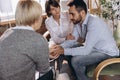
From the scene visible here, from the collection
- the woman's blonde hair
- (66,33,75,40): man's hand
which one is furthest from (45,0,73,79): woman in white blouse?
the woman's blonde hair

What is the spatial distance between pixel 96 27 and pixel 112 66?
43 cm

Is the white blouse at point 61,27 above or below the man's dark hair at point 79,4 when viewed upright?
below

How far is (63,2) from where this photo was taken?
13.5ft

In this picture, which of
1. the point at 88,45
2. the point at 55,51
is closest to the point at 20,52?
the point at 55,51

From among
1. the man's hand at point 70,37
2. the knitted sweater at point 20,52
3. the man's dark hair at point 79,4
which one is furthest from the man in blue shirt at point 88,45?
the knitted sweater at point 20,52

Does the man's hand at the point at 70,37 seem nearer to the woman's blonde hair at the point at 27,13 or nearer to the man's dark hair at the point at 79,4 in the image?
the man's dark hair at the point at 79,4

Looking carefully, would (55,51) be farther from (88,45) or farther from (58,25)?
(58,25)

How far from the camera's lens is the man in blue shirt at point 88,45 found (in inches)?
98.1

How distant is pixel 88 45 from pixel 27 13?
927 mm

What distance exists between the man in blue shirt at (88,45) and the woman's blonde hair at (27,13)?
759 millimetres

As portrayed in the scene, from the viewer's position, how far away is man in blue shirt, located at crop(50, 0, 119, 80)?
8.18 ft

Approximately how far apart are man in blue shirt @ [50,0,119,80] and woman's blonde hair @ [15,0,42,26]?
76 cm

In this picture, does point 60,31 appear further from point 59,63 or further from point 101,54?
point 101,54

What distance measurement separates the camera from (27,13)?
1753mm
